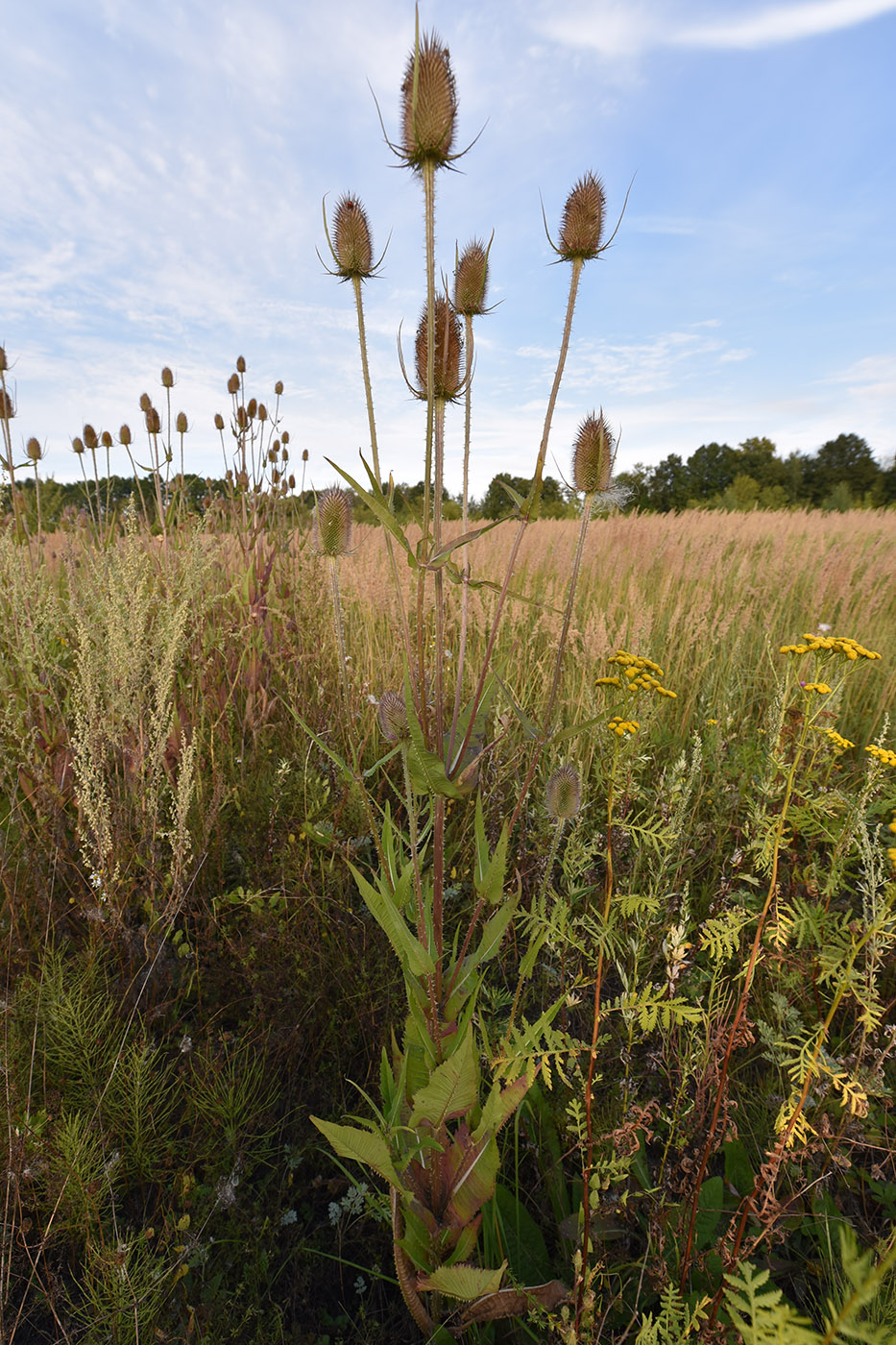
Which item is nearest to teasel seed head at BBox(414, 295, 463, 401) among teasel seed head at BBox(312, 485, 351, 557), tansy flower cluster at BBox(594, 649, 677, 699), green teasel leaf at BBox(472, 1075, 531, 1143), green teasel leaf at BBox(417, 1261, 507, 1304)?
teasel seed head at BBox(312, 485, 351, 557)

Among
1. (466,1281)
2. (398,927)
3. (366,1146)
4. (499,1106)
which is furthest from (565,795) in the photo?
(466,1281)

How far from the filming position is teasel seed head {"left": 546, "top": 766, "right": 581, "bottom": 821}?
1344 millimetres

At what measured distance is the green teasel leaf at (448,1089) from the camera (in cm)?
102

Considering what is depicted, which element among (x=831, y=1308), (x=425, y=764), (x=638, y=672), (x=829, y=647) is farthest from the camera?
(x=638, y=672)

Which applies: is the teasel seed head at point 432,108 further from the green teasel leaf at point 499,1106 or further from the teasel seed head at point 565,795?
the green teasel leaf at point 499,1106

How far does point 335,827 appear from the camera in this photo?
85.7 inches

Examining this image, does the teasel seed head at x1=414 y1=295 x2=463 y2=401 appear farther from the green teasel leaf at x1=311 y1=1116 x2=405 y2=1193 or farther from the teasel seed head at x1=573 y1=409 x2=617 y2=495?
the green teasel leaf at x1=311 y1=1116 x2=405 y2=1193

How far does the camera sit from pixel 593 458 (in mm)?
1458

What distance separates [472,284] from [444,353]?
0.20 meters

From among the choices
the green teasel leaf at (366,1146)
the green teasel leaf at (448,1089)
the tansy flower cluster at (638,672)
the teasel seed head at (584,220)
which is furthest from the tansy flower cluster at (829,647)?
the green teasel leaf at (366,1146)

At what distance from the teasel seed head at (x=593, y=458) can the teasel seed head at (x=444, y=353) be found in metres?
0.37

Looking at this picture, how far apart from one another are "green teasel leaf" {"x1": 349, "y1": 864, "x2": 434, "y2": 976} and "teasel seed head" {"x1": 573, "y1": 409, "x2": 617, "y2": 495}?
0.93m

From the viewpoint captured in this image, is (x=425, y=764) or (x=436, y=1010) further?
(x=436, y=1010)

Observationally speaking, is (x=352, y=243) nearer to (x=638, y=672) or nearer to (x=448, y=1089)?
(x=638, y=672)
